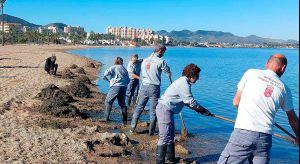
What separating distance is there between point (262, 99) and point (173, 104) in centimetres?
259

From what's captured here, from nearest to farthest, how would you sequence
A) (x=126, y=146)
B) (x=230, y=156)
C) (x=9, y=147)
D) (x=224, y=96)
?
(x=230, y=156) → (x=9, y=147) → (x=126, y=146) → (x=224, y=96)

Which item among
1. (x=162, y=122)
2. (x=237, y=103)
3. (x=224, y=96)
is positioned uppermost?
(x=237, y=103)

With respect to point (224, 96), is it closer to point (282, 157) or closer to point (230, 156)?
point (282, 157)

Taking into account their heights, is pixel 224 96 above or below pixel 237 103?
below

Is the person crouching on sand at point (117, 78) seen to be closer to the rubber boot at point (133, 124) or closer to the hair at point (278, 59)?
the rubber boot at point (133, 124)

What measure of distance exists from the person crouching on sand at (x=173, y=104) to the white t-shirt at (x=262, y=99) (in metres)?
2.07

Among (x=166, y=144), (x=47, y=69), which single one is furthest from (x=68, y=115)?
(x=47, y=69)

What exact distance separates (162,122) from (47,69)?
17.7m

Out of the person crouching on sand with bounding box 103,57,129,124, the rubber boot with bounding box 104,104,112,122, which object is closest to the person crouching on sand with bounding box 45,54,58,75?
the rubber boot with bounding box 104,104,112,122

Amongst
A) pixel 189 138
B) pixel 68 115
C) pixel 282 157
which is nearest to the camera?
pixel 282 157

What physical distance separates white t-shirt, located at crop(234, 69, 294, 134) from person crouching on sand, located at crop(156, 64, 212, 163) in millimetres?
2067

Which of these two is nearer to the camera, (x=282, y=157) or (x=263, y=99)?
(x=263, y=99)

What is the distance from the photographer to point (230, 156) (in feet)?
17.4

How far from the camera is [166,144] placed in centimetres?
769
